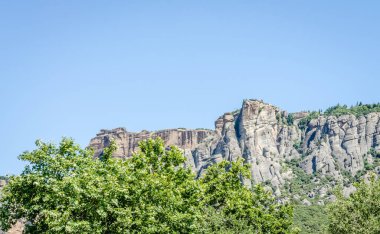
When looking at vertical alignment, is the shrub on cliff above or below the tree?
above

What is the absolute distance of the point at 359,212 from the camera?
3656 cm

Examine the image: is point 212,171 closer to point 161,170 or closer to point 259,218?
point 259,218

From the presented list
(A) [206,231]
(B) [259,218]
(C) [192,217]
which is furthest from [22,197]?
(B) [259,218]

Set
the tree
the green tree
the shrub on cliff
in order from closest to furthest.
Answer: the shrub on cliff < the tree < the green tree

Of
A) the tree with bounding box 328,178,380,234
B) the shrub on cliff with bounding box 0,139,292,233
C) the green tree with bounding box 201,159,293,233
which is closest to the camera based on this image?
the shrub on cliff with bounding box 0,139,292,233

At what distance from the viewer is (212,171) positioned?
4853 centimetres

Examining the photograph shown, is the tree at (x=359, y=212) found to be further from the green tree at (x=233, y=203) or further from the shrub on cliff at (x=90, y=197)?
the shrub on cliff at (x=90, y=197)

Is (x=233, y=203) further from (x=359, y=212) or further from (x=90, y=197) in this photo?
(x=90, y=197)

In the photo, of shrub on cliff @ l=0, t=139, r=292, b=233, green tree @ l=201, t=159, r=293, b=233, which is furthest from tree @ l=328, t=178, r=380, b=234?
shrub on cliff @ l=0, t=139, r=292, b=233

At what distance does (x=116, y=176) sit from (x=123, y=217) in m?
2.91

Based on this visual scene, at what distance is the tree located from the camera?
3490cm

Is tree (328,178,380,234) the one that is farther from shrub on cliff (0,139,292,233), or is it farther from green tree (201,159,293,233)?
shrub on cliff (0,139,292,233)

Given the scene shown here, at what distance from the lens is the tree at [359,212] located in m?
34.9

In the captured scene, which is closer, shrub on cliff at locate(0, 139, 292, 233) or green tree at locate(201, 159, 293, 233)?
shrub on cliff at locate(0, 139, 292, 233)
